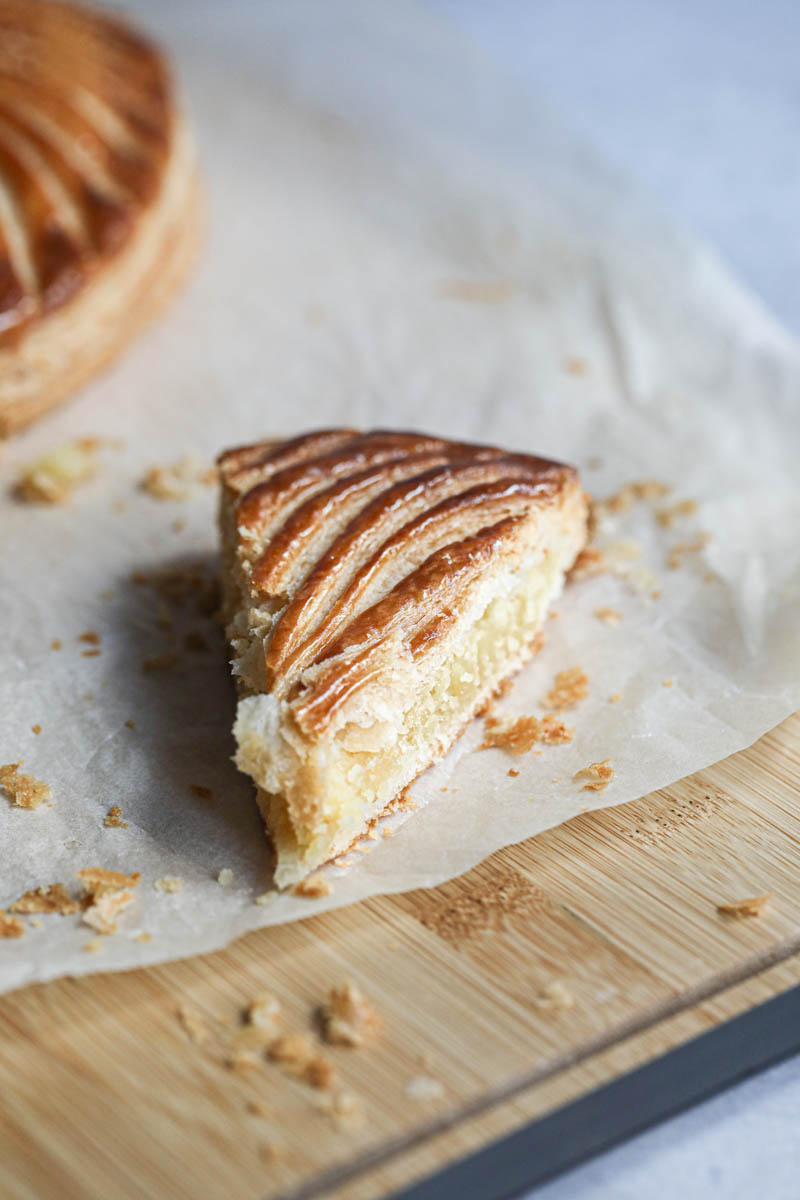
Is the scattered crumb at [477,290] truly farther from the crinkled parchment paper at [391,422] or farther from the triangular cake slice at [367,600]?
the triangular cake slice at [367,600]

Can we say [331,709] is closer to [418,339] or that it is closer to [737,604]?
[737,604]

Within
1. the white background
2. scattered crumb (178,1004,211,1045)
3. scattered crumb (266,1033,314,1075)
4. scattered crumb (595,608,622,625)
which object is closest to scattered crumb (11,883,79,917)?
scattered crumb (178,1004,211,1045)

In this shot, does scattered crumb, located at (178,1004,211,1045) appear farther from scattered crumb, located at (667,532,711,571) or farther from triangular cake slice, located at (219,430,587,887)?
scattered crumb, located at (667,532,711,571)

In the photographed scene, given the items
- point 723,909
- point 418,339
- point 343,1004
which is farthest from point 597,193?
point 343,1004

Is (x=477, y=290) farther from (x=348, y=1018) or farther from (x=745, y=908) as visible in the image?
(x=348, y=1018)

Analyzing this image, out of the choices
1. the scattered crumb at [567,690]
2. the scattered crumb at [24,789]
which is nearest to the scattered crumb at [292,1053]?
the scattered crumb at [24,789]
